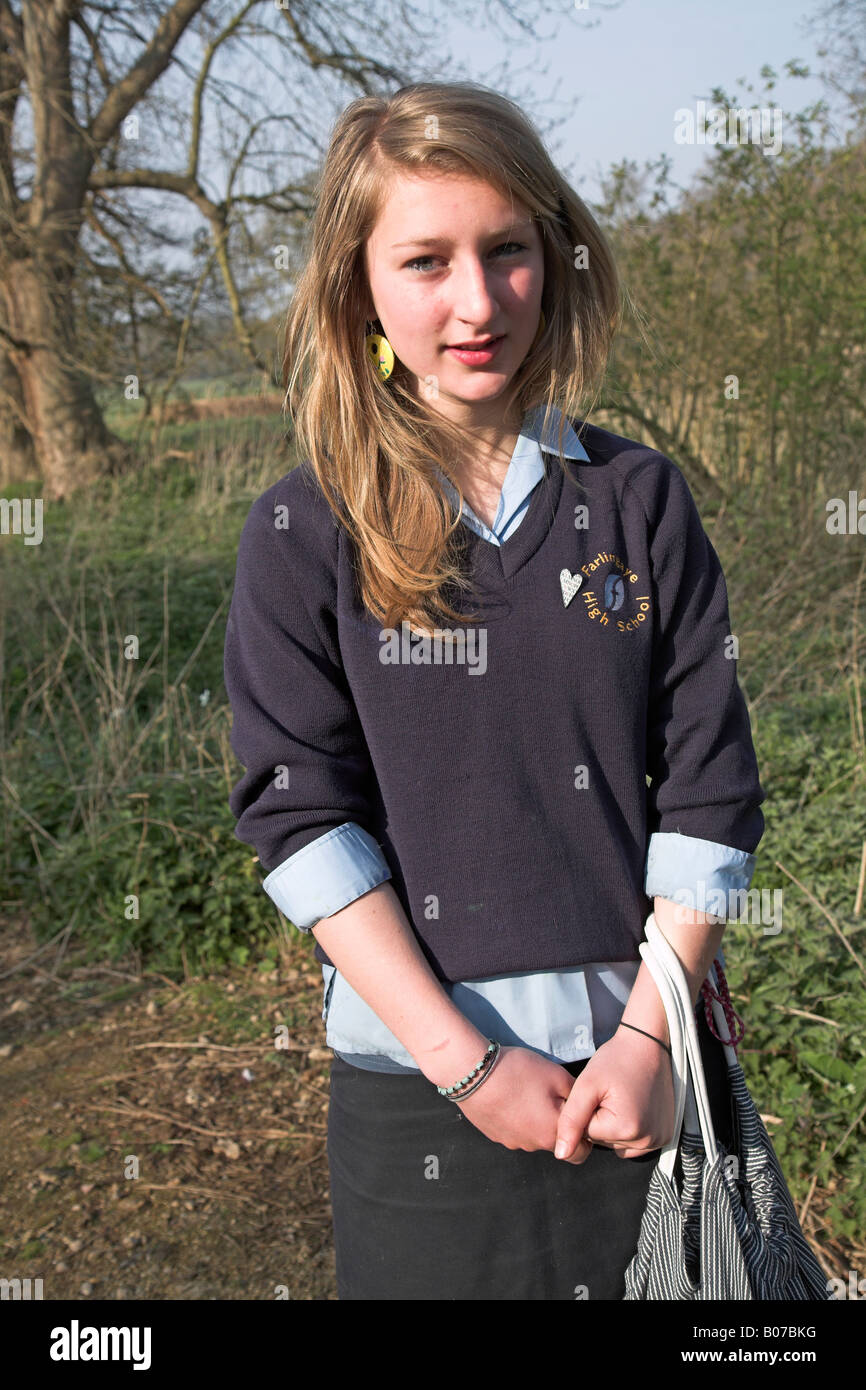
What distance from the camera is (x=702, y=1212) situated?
52.4 inches

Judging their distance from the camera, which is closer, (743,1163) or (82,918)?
(743,1163)

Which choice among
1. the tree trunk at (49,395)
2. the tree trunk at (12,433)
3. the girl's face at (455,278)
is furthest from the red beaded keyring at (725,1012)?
the tree trunk at (12,433)

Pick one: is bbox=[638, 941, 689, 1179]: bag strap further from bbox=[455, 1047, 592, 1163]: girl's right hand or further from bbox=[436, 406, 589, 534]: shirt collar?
bbox=[436, 406, 589, 534]: shirt collar

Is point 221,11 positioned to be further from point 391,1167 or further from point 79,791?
point 391,1167

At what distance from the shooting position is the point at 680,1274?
51.3 inches

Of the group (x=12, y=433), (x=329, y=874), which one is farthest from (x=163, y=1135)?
(x=12, y=433)

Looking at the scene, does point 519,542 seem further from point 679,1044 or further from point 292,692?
point 679,1044

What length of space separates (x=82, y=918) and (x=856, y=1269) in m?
2.86

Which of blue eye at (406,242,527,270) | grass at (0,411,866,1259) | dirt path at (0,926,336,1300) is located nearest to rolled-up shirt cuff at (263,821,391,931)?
blue eye at (406,242,527,270)

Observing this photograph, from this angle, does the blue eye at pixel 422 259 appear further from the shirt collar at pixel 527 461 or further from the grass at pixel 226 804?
the grass at pixel 226 804

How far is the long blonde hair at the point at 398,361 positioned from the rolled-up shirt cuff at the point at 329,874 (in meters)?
0.27

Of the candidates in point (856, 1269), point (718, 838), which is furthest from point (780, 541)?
point (718, 838)

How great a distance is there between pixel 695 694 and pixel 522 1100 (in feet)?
1.72

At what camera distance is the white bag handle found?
134cm
